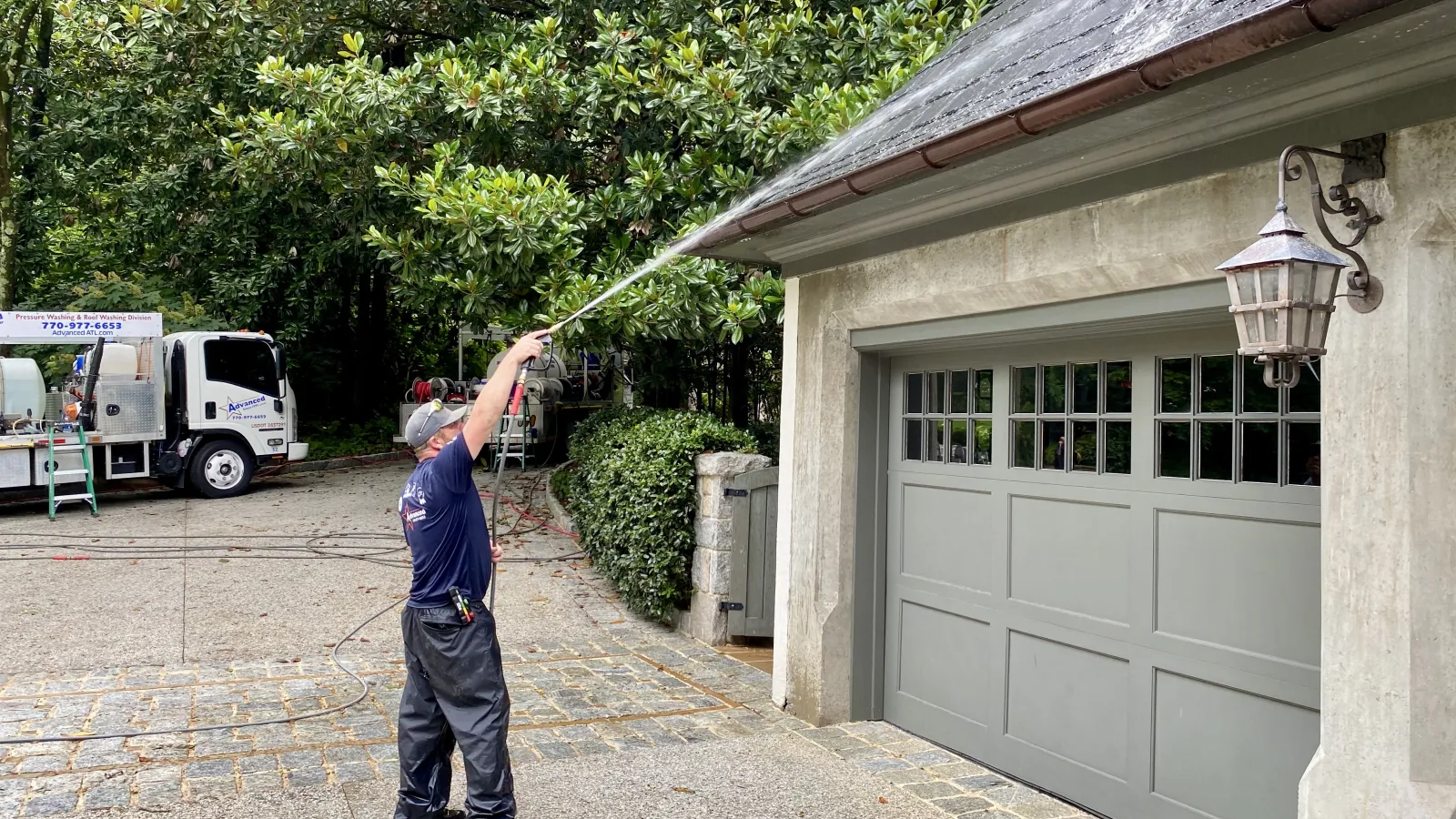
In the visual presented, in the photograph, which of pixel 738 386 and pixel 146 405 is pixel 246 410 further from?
pixel 738 386

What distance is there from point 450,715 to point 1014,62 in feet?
12.5

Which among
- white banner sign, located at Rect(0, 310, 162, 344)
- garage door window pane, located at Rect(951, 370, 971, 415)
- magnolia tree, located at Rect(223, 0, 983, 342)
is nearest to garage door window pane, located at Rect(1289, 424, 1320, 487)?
garage door window pane, located at Rect(951, 370, 971, 415)

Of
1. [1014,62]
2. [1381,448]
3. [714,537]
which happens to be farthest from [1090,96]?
[714,537]

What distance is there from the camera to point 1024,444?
5.28m

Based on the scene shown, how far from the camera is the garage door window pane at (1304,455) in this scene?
3807 mm

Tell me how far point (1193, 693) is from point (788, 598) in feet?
8.68

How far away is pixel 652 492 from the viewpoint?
8.62 m

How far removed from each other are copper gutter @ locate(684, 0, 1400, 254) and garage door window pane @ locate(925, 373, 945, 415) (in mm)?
1184

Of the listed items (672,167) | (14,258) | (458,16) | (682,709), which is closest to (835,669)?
(682,709)

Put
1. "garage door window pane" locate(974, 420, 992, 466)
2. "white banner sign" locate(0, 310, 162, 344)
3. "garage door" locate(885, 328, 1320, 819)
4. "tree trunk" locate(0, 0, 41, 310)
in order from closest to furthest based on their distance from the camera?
"garage door" locate(885, 328, 1320, 819) → "garage door window pane" locate(974, 420, 992, 466) → "white banner sign" locate(0, 310, 162, 344) → "tree trunk" locate(0, 0, 41, 310)

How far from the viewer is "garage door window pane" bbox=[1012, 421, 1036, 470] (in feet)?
17.1

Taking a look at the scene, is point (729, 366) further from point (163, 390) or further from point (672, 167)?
point (163, 390)

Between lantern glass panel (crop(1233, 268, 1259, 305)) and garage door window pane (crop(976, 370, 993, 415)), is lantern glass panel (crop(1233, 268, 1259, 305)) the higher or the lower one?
the higher one

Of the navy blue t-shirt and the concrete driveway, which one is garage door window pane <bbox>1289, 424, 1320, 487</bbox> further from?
the navy blue t-shirt
